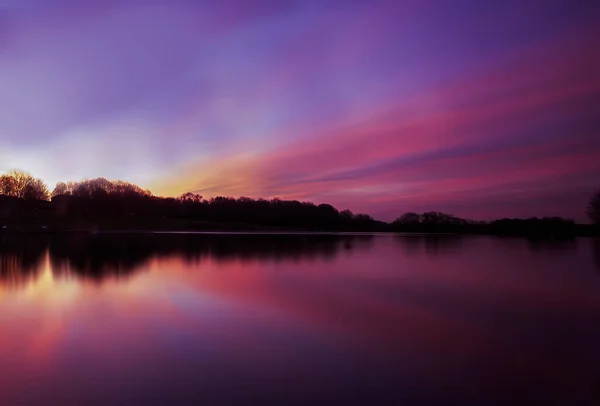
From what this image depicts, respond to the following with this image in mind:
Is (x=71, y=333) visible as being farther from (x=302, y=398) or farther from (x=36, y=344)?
(x=302, y=398)

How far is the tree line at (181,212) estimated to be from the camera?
86188 millimetres

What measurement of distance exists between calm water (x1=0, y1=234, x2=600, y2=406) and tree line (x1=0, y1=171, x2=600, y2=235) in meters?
72.4

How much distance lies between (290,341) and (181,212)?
120 metres

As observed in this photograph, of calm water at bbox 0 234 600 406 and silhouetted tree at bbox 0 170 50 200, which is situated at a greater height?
silhouetted tree at bbox 0 170 50 200

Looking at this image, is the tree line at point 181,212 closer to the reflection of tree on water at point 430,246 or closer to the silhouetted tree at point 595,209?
the silhouetted tree at point 595,209

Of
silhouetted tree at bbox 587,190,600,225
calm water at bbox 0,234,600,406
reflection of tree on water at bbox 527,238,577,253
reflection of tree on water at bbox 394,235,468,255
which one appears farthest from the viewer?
silhouetted tree at bbox 587,190,600,225

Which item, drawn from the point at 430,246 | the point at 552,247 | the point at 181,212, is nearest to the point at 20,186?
the point at 181,212

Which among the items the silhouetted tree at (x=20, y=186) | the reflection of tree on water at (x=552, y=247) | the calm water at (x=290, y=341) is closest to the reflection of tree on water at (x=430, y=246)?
the reflection of tree on water at (x=552, y=247)

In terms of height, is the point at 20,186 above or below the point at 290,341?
above

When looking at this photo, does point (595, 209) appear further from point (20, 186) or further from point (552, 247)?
point (20, 186)

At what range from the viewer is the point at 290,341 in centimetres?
820

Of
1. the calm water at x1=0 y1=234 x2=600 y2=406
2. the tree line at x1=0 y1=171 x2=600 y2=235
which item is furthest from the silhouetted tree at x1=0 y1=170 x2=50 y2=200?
the calm water at x1=0 y1=234 x2=600 y2=406

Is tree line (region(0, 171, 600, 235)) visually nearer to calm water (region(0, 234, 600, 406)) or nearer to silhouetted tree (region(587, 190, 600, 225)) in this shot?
silhouetted tree (region(587, 190, 600, 225))

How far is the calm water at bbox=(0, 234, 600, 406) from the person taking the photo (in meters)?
5.70
